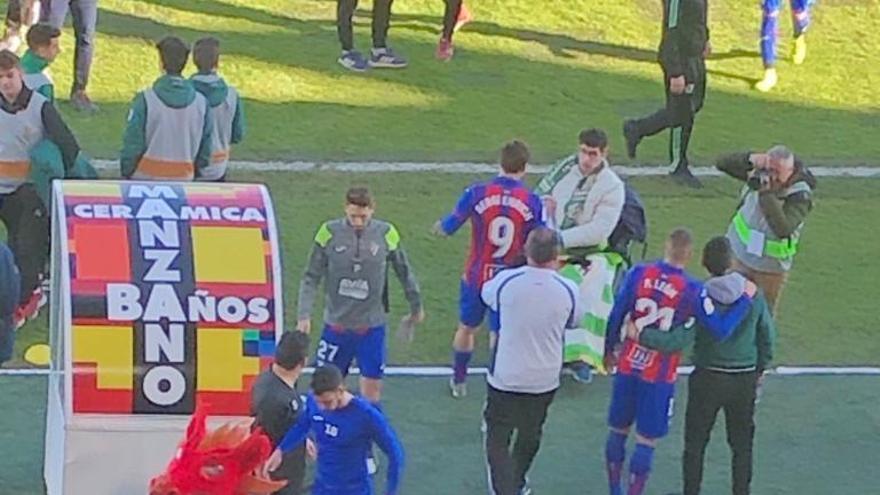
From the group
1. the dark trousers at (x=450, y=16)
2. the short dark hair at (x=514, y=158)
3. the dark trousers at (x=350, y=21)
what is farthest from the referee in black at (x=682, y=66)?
the short dark hair at (x=514, y=158)

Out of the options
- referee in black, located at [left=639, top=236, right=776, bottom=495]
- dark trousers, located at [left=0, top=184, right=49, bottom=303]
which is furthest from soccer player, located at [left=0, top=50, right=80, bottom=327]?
referee in black, located at [left=639, top=236, right=776, bottom=495]

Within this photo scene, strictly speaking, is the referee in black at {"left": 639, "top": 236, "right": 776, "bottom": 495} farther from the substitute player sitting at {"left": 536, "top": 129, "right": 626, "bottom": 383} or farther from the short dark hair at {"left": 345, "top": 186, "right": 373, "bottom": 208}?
the short dark hair at {"left": 345, "top": 186, "right": 373, "bottom": 208}

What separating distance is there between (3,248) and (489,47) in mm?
10051

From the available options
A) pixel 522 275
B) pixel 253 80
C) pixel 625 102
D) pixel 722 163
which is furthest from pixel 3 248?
pixel 625 102

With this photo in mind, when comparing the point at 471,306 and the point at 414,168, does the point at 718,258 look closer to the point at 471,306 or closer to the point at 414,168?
the point at 471,306

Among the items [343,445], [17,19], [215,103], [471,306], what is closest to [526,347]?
[343,445]

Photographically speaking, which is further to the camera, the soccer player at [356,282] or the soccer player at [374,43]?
the soccer player at [374,43]

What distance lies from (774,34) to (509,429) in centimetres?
966

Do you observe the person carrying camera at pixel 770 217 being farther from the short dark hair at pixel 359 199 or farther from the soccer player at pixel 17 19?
the soccer player at pixel 17 19

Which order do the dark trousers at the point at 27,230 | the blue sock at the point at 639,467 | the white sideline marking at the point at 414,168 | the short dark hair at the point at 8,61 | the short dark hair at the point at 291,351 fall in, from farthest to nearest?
the white sideline marking at the point at 414,168
the dark trousers at the point at 27,230
the short dark hair at the point at 8,61
the blue sock at the point at 639,467
the short dark hair at the point at 291,351

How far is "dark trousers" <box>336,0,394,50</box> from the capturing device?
1797 centimetres

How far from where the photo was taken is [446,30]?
1875cm

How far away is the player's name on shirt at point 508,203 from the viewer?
1158 cm

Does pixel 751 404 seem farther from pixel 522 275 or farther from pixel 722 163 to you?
pixel 722 163
